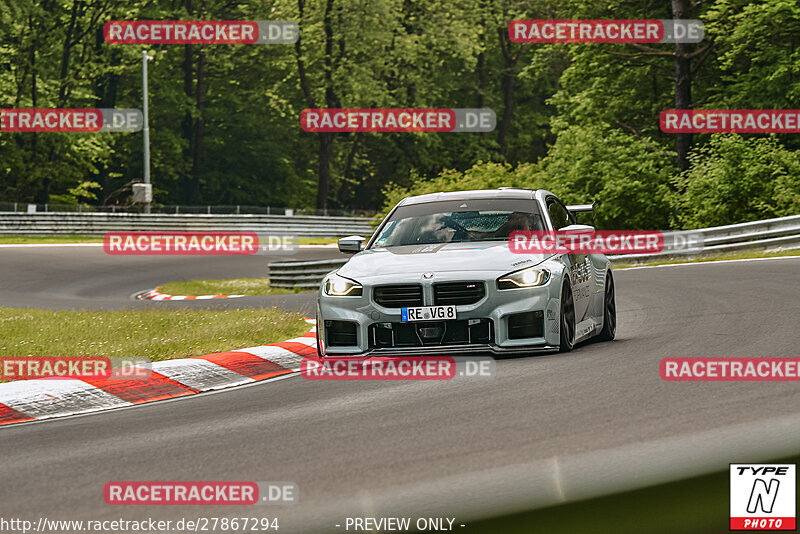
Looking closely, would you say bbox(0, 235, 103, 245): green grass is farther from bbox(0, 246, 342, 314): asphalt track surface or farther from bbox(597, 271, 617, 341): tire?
bbox(597, 271, 617, 341): tire

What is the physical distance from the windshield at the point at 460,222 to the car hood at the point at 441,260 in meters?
0.31

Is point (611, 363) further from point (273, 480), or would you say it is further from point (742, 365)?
point (273, 480)

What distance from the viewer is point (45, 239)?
43.5 meters

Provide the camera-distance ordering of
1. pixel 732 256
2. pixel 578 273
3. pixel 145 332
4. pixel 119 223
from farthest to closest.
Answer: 1. pixel 119 223
2. pixel 732 256
3. pixel 145 332
4. pixel 578 273

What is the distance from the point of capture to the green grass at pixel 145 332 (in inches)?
443

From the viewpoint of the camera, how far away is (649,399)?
7.27 m

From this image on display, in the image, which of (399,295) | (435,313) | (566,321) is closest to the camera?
(435,313)

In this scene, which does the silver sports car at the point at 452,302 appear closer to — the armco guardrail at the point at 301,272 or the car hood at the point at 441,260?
the car hood at the point at 441,260

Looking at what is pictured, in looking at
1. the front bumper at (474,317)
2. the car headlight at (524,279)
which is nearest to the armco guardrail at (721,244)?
the front bumper at (474,317)

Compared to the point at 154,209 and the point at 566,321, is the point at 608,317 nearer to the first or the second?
the point at 566,321

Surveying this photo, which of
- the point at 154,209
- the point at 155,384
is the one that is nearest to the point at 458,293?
the point at 155,384

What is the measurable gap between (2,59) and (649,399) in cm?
5573

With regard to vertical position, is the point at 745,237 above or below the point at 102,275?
above

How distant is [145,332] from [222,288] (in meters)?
14.4
